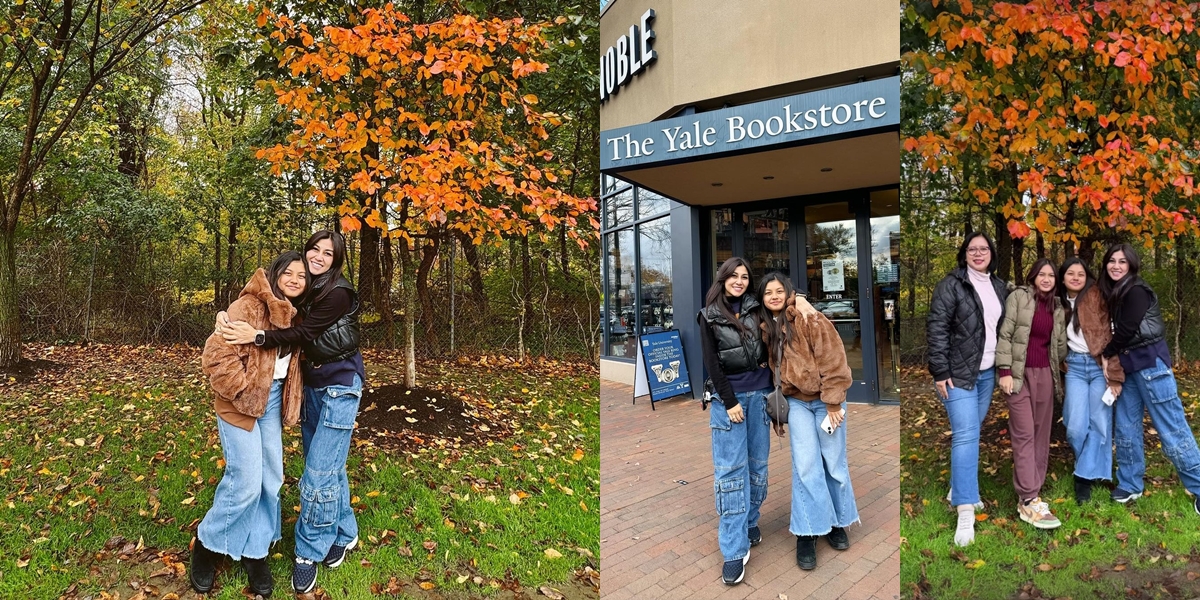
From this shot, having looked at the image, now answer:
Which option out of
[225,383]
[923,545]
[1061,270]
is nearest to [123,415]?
[225,383]

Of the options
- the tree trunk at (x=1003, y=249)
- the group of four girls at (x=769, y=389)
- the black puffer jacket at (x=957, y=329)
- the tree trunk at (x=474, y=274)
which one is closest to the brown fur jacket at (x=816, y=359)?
the group of four girls at (x=769, y=389)

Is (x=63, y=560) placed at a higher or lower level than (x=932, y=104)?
lower

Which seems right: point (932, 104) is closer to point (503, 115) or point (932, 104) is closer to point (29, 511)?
point (503, 115)

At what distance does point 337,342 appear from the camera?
253cm

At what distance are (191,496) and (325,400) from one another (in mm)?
837

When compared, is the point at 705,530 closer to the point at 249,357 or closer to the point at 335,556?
the point at 335,556

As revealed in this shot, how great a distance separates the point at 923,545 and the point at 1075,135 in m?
1.96

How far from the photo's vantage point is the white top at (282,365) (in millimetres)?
2436

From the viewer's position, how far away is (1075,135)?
2.61 meters

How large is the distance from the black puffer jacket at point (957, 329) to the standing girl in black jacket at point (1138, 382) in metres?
0.51

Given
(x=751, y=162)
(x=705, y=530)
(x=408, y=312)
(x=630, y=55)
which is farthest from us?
(x=630, y=55)

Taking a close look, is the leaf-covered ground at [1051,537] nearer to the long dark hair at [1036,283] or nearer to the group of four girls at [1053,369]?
the group of four girls at [1053,369]

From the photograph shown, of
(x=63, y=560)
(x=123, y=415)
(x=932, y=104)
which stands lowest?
(x=63, y=560)

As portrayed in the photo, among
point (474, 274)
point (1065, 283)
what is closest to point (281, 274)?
point (474, 274)
